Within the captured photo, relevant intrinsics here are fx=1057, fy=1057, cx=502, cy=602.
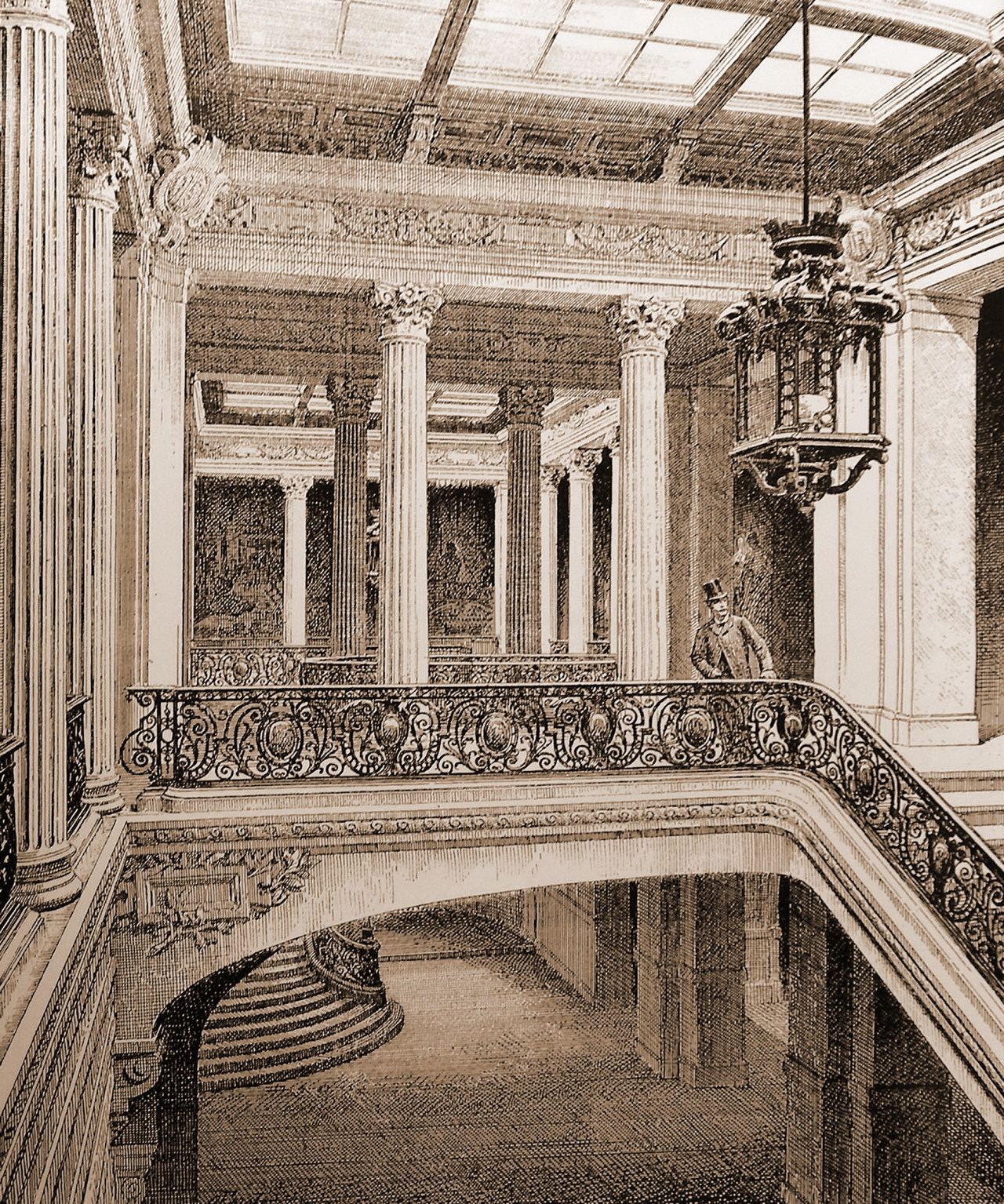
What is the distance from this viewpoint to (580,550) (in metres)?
16.5

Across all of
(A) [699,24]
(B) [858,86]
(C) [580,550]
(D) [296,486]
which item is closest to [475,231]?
(A) [699,24]

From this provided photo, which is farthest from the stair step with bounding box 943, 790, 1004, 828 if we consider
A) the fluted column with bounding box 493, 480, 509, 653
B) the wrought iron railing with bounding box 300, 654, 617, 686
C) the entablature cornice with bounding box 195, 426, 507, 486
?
the entablature cornice with bounding box 195, 426, 507, 486

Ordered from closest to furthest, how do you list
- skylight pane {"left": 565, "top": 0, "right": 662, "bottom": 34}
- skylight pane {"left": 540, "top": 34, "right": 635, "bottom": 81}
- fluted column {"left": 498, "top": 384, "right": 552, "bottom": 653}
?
skylight pane {"left": 565, "top": 0, "right": 662, "bottom": 34}
skylight pane {"left": 540, "top": 34, "right": 635, "bottom": 81}
fluted column {"left": 498, "top": 384, "right": 552, "bottom": 653}

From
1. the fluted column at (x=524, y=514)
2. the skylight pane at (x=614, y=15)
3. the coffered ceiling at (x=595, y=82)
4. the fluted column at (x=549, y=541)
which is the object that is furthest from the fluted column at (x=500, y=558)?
the skylight pane at (x=614, y=15)

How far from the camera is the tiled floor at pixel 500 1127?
9.54 m

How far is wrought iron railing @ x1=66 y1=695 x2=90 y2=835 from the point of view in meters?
4.80

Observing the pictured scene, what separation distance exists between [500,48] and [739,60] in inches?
64.0

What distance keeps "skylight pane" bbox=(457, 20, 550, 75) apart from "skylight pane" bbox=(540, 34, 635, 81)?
13 cm

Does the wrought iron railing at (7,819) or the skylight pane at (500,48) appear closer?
the wrought iron railing at (7,819)

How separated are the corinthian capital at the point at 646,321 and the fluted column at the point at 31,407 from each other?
568cm

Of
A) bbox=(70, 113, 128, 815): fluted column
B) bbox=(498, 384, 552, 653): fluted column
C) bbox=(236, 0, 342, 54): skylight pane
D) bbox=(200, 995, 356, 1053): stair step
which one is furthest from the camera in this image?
bbox=(498, 384, 552, 653): fluted column

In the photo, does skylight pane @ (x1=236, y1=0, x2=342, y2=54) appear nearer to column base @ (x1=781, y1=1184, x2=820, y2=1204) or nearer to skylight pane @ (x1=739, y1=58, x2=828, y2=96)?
skylight pane @ (x1=739, y1=58, x2=828, y2=96)

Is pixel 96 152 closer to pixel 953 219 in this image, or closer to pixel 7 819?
pixel 7 819

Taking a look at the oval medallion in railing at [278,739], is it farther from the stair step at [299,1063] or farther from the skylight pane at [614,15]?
the stair step at [299,1063]
